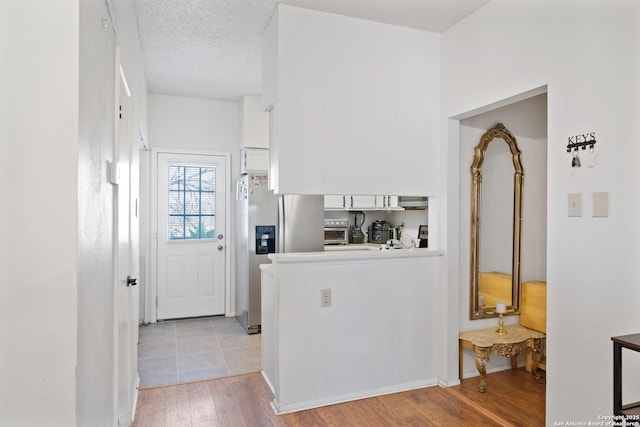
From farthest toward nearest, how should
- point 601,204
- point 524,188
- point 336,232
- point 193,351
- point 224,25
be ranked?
point 336,232
point 193,351
point 524,188
point 224,25
point 601,204

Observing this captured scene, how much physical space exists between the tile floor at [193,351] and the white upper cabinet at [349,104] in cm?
168

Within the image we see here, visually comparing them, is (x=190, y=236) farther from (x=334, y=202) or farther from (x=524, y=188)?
(x=524, y=188)

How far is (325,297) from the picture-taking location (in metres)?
2.79

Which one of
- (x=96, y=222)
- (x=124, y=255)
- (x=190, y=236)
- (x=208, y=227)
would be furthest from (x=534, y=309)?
(x=190, y=236)

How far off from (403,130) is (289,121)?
0.91 meters

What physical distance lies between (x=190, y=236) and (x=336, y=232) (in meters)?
1.89

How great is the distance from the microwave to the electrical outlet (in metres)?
2.52

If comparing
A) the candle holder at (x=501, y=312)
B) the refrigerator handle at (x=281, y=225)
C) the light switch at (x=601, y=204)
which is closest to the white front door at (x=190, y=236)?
the refrigerator handle at (x=281, y=225)

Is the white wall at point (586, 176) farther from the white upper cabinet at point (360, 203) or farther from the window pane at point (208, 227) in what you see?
the window pane at point (208, 227)

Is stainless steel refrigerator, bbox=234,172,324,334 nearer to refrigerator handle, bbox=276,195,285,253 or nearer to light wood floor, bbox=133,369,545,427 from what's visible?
refrigerator handle, bbox=276,195,285,253

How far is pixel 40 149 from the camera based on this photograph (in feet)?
3.15

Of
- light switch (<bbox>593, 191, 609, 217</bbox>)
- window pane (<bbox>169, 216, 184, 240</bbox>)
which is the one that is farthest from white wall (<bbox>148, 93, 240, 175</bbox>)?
light switch (<bbox>593, 191, 609, 217</bbox>)

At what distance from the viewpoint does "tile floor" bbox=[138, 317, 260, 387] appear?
329 cm

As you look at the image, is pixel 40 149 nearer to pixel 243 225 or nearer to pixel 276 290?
pixel 276 290
